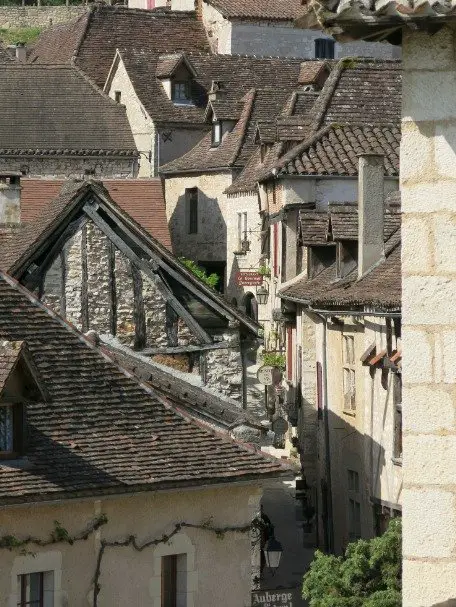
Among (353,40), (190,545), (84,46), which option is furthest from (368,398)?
(84,46)

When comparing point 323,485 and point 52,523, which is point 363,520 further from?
point 52,523

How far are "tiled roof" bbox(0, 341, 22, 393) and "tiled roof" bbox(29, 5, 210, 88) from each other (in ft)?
148

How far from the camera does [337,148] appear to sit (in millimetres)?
39906

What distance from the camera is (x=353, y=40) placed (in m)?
8.21

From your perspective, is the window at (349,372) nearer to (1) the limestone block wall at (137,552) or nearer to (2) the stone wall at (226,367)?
(2) the stone wall at (226,367)

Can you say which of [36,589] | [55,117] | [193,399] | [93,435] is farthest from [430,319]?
[55,117]

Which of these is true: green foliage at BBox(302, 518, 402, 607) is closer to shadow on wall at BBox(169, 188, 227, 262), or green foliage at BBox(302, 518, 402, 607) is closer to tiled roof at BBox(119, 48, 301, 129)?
shadow on wall at BBox(169, 188, 227, 262)


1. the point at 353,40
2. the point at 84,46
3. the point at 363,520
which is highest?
the point at 84,46

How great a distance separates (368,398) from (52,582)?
12.1 m

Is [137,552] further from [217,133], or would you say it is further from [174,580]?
[217,133]

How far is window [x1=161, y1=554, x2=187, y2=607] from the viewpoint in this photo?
1958 cm

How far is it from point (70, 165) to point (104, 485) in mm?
42052

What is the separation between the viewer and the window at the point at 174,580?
771 inches

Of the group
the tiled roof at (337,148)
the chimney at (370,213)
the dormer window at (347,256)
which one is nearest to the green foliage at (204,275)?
the tiled roof at (337,148)
